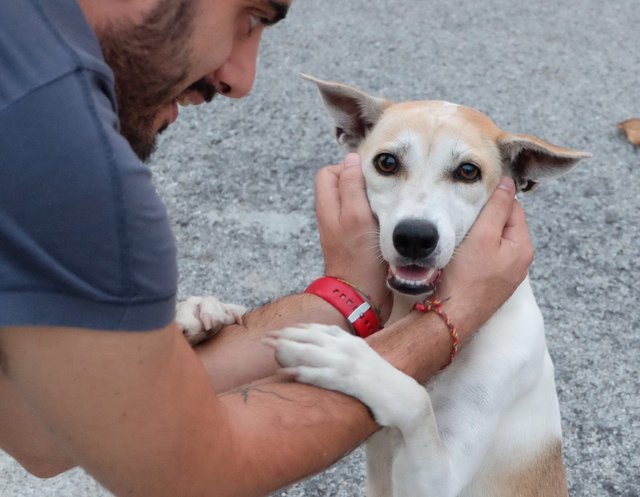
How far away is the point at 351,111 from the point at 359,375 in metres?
1.01

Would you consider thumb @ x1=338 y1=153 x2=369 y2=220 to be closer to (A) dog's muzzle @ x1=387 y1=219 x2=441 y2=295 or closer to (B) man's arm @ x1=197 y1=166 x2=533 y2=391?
(B) man's arm @ x1=197 y1=166 x2=533 y2=391

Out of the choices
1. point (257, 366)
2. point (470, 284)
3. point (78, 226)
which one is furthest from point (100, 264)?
point (470, 284)

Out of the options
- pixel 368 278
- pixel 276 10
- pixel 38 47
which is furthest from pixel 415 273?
pixel 38 47

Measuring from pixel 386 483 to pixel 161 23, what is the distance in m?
1.40

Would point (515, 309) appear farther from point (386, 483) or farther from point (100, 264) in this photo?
point (100, 264)

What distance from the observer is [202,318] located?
2.25 m

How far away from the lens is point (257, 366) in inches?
87.2

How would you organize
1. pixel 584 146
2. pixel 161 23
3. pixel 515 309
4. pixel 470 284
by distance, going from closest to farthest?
pixel 161 23 < pixel 470 284 < pixel 515 309 < pixel 584 146

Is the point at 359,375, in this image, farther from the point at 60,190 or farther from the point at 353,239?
the point at 60,190

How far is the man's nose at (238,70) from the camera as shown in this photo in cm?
174

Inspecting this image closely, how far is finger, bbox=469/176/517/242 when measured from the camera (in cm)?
227

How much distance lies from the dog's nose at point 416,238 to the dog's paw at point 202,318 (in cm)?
47

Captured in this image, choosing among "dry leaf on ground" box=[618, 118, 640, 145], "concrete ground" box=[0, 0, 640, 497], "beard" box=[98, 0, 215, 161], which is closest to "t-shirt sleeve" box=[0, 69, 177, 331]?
"beard" box=[98, 0, 215, 161]

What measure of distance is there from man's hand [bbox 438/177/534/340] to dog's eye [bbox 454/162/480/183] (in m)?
0.08
